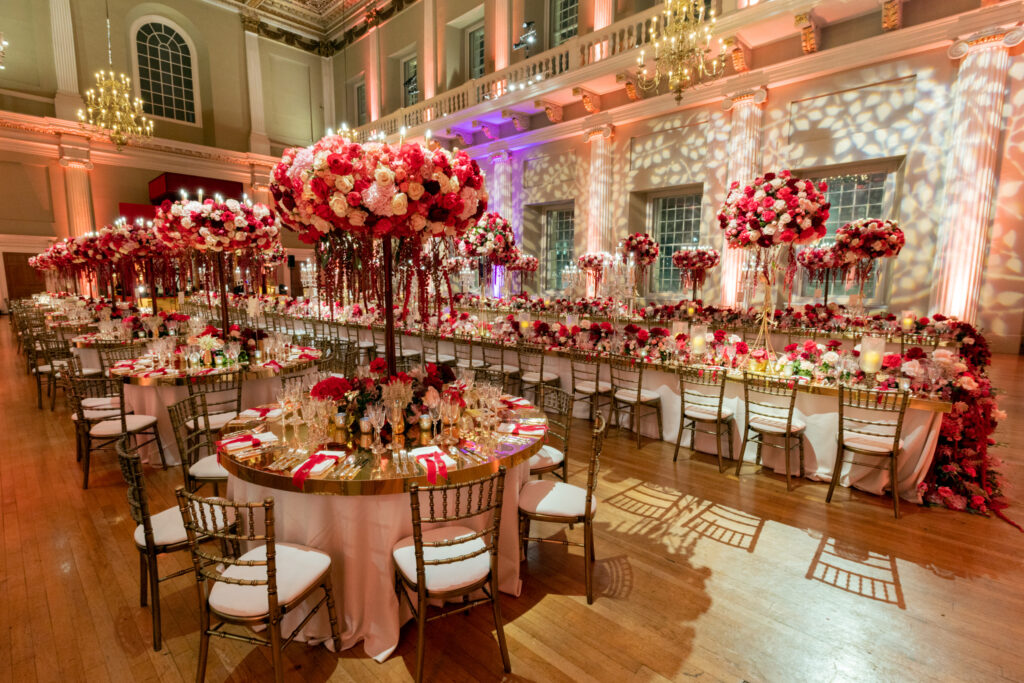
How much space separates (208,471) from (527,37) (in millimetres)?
14301

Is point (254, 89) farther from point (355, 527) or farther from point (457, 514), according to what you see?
point (457, 514)

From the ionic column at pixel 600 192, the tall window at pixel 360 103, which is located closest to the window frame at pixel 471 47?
the ionic column at pixel 600 192

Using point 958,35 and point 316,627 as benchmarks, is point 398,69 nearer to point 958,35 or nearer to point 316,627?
point 958,35

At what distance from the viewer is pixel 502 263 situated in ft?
26.6

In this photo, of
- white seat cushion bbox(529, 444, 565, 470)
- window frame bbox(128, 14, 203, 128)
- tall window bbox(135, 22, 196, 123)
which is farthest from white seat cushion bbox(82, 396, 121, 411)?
tall window bbox(135, 22, 196, 123)

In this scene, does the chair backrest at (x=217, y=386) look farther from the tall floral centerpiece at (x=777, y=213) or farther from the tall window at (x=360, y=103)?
the tall window at (x=360, y=103)

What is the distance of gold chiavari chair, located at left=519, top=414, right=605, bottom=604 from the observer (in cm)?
259

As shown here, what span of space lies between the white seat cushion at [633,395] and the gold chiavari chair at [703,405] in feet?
1.10

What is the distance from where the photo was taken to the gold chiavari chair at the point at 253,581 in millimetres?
1796

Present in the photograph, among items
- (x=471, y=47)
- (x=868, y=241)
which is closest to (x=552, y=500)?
(x=868, y=241)

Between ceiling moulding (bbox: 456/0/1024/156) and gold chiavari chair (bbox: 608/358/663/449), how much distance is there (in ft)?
26.2

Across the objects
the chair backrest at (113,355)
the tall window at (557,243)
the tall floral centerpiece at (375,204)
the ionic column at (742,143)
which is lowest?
the chair backrest at (113,355)

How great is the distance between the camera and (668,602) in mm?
2643

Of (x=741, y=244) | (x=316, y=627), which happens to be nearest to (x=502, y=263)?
(x=741, y=244)
